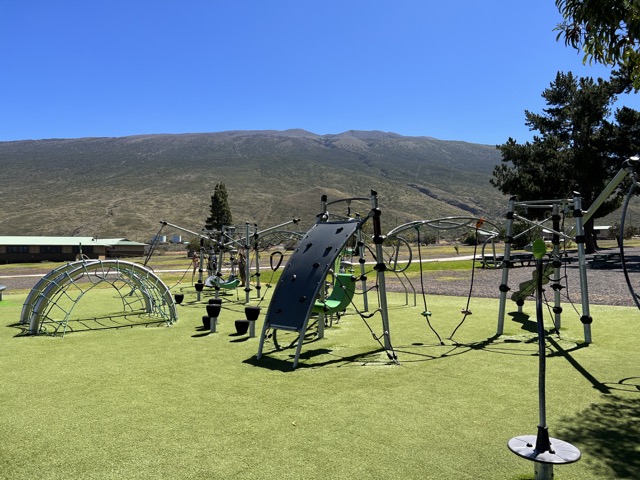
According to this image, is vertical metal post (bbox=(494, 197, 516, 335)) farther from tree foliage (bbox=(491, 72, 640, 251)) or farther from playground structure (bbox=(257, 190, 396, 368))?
tree foliage (bbox=(491, 72, 640, 251))

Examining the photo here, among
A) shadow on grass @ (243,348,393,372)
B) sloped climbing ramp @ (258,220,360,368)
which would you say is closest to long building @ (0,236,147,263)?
sloped climbing ramp @ (258,220,360,368)

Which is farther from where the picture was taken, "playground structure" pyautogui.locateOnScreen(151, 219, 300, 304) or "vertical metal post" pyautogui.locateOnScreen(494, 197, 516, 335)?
"playground structure" pyautogui.locateOnScreen(151, 219, 300, 304)

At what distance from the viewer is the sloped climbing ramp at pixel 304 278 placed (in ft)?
25.9

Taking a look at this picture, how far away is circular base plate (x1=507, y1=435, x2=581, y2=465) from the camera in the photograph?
3.38m

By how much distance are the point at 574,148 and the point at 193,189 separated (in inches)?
4062

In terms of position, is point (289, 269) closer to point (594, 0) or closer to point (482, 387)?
point (482, 387)

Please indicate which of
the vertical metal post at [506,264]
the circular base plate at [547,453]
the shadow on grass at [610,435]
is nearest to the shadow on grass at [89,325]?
the vertical metal post at [506,264]

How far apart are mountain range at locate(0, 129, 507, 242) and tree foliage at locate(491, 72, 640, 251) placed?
2170 inches

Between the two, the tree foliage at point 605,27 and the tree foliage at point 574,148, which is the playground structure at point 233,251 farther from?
the tree foliage at point 574,148

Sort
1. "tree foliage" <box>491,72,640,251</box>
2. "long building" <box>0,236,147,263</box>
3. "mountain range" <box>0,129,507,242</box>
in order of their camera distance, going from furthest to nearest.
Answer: "mountain range" <box>0,129,507,242</box> → "long building" <box>0,236,147,263</box> → "tree foliage" <box>491,72,640,251</box>

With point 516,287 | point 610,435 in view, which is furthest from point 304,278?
point 516,287

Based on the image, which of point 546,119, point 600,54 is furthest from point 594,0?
point 546,119

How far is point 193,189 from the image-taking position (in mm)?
127062

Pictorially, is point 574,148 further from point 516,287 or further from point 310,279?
point 310,279
